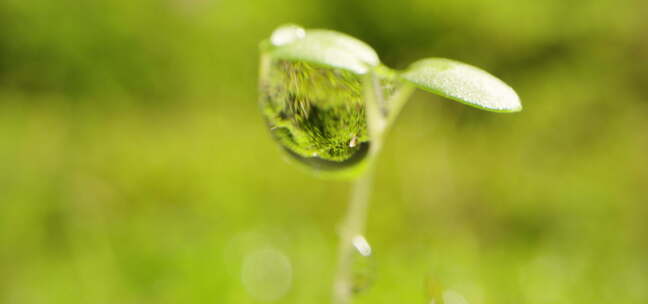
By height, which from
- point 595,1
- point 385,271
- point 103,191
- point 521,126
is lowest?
point 103,191

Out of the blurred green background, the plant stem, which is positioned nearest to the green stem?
the plant stem

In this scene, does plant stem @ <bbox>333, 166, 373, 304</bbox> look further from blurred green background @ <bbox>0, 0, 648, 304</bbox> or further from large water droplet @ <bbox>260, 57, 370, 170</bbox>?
blurred green background @ <bbox>0, 0, 648, 304</bbox>

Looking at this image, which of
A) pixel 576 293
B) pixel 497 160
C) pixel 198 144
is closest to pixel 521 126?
pixel 497 160

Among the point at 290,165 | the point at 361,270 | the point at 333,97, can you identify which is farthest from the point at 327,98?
the point at 290,165

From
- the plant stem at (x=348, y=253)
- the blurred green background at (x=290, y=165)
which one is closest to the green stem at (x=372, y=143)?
the plant stem at (x=348, y=253)

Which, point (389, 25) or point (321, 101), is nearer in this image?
point (321, 101)

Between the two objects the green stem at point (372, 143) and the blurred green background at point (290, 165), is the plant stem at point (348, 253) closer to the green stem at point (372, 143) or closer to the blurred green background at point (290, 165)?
the green stem at point (372, 143)

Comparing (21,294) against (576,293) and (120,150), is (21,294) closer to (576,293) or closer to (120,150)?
(120,150)
